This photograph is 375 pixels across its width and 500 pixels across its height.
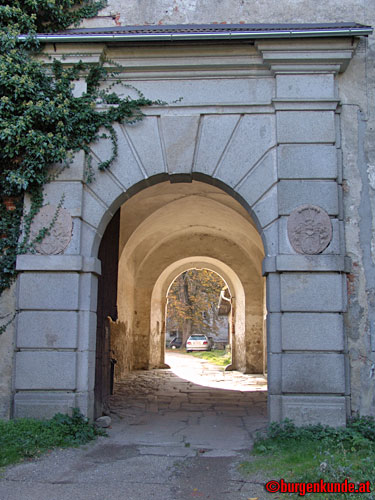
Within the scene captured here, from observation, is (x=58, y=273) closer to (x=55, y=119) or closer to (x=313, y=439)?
(x=55, y=119)

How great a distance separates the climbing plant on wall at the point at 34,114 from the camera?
5957mm

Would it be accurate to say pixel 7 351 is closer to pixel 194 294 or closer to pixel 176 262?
pixel 176 262

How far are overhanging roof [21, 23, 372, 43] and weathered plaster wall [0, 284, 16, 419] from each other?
3.11m

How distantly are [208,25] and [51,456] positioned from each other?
17.5 ft

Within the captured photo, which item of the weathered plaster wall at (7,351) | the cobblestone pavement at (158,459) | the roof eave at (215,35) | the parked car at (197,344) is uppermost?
the roof eave at (215,35)

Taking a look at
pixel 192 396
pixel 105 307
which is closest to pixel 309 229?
pixel 105 307

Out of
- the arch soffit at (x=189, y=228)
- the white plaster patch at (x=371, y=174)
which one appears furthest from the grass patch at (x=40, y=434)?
the arch soffit at (x=189, y=228)

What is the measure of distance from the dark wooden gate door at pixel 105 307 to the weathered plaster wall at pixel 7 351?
107cm

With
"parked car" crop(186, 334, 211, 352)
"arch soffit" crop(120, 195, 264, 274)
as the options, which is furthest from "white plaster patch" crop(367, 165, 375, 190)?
"parked car" crop(186, 334, 211, 352)

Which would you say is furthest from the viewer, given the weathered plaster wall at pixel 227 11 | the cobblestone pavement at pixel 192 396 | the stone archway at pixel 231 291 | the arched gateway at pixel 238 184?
the stone archway at pixel 231 291

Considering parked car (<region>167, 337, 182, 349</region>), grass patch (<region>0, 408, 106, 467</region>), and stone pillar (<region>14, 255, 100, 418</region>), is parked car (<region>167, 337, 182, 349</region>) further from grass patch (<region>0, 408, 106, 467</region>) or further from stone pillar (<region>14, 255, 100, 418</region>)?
grass patch (<region>0, 408, 106, 467</region>)

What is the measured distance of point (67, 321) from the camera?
19.4 ft

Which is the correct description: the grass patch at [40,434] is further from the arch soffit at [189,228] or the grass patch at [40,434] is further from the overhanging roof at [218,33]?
the arch soffit at [189,228]

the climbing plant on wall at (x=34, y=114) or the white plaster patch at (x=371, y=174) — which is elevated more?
the climbing plant on wall at (x=34, y=114)
